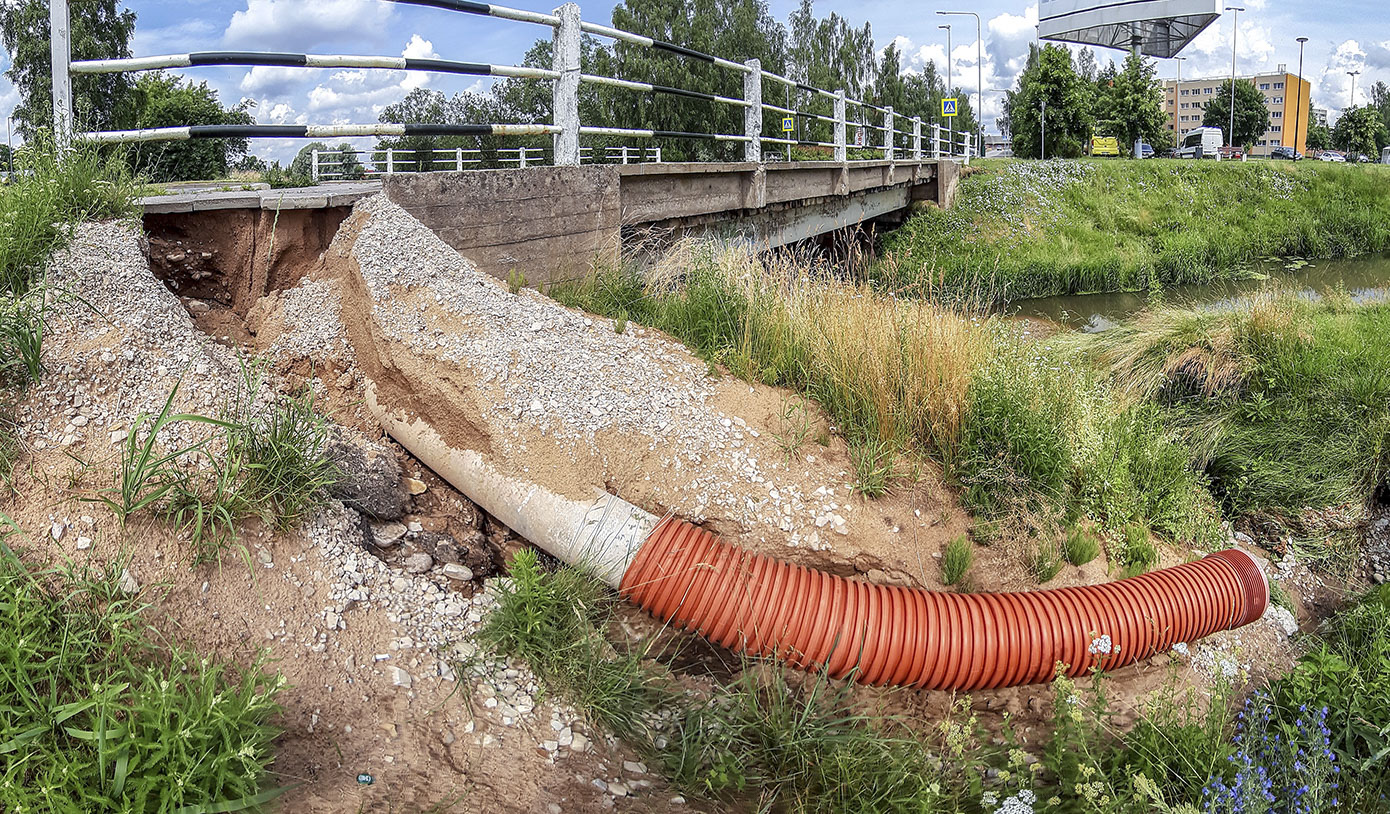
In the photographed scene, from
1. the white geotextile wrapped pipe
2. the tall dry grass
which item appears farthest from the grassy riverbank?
the white geotextile wrapped pipe

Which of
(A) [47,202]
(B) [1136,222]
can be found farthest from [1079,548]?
Answer: (B) [1136,222]

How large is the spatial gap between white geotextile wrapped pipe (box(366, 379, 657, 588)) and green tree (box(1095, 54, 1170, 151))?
4275 centimetres

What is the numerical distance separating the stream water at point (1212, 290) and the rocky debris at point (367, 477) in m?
13.1

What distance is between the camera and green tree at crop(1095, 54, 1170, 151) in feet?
131

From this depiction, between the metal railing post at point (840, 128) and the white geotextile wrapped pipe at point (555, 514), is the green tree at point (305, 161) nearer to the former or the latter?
the metal railing post at point (840, 128)

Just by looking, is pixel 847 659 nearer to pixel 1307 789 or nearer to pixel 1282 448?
pixel 1307 789

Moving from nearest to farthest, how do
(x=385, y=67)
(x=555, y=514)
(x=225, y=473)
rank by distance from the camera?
1. (x=225, y=473)
2. (x=555, y=514)
3. (x=385, y=67)

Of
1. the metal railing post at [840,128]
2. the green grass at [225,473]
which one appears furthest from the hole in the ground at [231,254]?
the metal railing post at [840,128]

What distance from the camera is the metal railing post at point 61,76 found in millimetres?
4691

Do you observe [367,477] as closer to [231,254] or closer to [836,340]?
[231,254]

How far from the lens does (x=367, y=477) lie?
13.1ft

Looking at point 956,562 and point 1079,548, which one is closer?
point 956,562

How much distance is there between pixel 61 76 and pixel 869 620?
485 cm

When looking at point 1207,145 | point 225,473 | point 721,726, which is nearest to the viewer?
point 721,726
